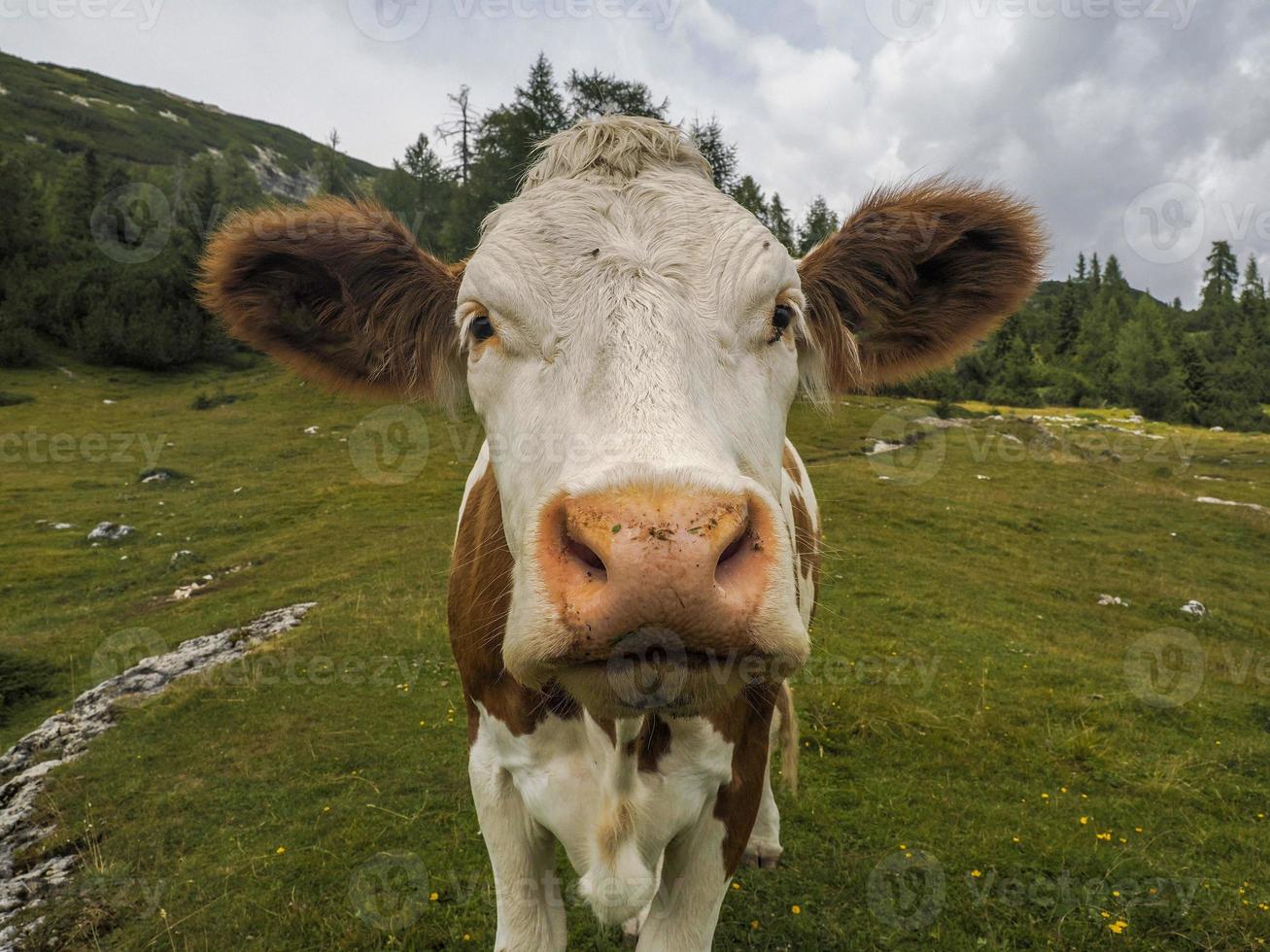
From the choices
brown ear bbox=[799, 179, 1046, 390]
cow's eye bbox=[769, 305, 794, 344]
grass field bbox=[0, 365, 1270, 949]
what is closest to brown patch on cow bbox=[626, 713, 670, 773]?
cow's eye bbox=[769, 305, 794, 344]

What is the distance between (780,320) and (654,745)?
161cm

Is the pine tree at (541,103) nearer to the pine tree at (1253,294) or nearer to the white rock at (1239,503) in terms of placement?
the white rock at (1239,503)

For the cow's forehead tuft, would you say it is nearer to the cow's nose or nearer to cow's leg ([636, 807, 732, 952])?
the cow's nose

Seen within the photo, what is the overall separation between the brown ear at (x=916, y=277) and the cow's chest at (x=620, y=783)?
1.82 meters

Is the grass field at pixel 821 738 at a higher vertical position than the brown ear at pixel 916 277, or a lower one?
lower

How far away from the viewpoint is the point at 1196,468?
29781mm

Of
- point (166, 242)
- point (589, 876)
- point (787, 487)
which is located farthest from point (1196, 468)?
point (166, 242)

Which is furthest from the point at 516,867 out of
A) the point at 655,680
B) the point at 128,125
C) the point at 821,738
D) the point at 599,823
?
the point at 128,125

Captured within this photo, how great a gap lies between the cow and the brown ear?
0.01 m

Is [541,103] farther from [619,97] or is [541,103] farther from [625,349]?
[625,349]

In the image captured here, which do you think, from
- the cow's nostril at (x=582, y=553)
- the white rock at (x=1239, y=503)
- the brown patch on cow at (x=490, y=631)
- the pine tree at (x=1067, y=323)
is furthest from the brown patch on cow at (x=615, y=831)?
the pine tree at (x=1067, y=323)

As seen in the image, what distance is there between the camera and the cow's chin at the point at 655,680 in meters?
1.57

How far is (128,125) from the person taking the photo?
10244cm

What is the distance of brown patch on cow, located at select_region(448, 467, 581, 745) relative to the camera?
2.81 metres
